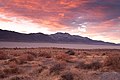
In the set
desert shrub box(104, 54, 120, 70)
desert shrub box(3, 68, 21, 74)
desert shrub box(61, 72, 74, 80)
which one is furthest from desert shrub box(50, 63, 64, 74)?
desert shrub box(104, 54, 120, 70)

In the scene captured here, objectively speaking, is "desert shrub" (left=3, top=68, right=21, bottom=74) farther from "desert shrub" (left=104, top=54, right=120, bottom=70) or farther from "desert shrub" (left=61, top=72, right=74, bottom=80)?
"desert shrub" (left=104, top=54, right=120, bottom=70)

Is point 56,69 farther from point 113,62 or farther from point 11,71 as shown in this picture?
point 113,62

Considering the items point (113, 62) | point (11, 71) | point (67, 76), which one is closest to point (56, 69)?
point (67, 76)

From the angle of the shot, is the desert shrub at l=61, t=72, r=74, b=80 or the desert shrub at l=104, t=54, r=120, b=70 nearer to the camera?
the desert shrub at l=61, t=72, r=74, b=80

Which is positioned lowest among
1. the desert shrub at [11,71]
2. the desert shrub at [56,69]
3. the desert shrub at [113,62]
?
the desert shrub at [11,71]

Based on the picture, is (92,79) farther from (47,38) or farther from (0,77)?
(47,38)

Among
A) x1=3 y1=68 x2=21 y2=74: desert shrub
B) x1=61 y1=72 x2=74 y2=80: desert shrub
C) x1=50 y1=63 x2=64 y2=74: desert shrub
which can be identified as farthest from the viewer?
x1=3 y1=68 x2=21 y2=74: desert shrub

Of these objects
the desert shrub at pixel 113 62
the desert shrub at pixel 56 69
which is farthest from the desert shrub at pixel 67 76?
the desert shrub at pixel 113 62

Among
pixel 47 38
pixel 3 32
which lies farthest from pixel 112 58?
pixel 47 38

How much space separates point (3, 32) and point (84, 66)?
A: 146 m

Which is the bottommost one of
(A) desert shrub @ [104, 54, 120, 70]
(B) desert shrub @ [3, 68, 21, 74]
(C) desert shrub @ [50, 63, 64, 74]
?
(B) desert shrub @ [3, 68, 21, 74]

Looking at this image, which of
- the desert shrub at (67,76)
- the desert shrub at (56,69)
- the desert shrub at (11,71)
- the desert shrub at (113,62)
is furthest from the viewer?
the desert shrub at (113,62)

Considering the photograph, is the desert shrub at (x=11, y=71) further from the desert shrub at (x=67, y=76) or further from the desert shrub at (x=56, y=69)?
the desert shrub at (x=67, y=76)

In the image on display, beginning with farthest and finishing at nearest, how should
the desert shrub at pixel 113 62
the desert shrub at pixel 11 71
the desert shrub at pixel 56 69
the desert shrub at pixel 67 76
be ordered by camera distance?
the desert shrub at pixel 113 62
the desert shrub at pixel 11 71
the desert shrub at pixel 56 69
the desert shrub at pixel 67 76
